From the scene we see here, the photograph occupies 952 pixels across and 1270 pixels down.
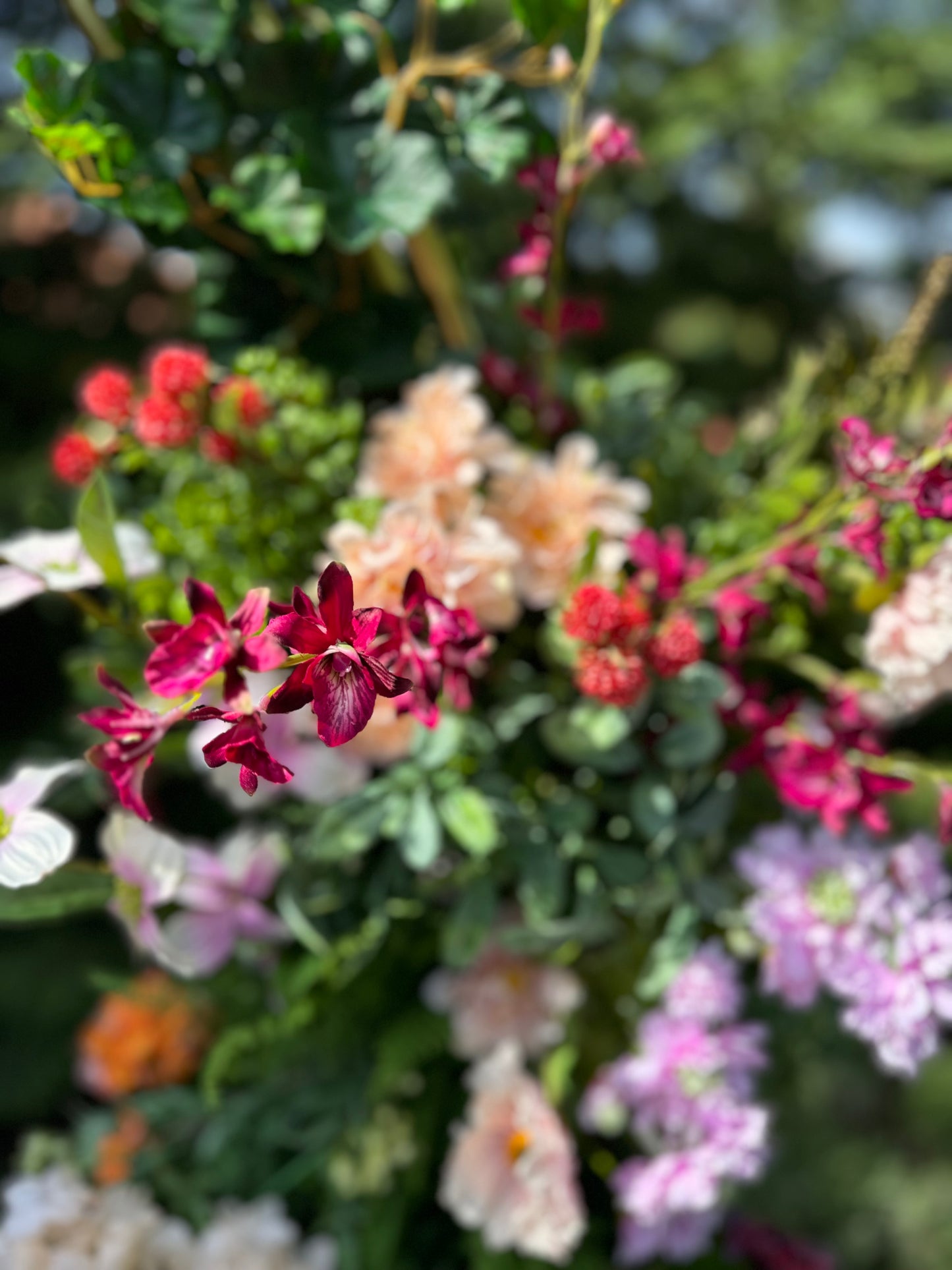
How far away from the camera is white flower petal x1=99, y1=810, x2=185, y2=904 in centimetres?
43

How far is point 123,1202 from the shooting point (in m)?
0.55

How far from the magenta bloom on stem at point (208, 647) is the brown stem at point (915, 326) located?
1.15 ft

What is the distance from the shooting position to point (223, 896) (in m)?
0.53

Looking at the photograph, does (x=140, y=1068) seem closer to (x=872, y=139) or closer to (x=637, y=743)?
(x=637, y=743)

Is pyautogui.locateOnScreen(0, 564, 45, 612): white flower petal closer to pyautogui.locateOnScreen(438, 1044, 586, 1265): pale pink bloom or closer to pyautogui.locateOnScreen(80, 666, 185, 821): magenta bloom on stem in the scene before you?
pyautogui.locateOnScreen(80, 666, 185, 821): magenta bloom on stem

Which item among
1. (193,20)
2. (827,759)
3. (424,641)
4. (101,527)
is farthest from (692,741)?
(193,20)

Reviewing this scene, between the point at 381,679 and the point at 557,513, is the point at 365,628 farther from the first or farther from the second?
the point at 557,513

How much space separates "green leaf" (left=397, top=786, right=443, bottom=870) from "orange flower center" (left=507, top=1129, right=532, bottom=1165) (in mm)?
164

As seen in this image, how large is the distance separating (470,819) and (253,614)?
0.20 meters

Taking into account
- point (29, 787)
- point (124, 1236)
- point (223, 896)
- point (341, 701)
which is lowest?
point (124, 1236)

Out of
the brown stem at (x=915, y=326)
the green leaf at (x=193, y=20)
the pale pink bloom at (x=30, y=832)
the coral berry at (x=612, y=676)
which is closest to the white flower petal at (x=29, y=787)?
the pale pink bloom at (x=30, y=832)

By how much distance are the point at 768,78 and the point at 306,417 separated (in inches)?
39.5

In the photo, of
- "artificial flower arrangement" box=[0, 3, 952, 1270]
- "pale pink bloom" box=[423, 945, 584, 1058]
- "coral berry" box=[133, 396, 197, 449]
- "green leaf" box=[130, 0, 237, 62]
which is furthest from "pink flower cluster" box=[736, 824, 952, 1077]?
"green leaf" box=[130, 0, 237, 62]

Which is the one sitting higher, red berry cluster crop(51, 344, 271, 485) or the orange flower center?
red berry cluster crop(51, 344, 271, 485)
